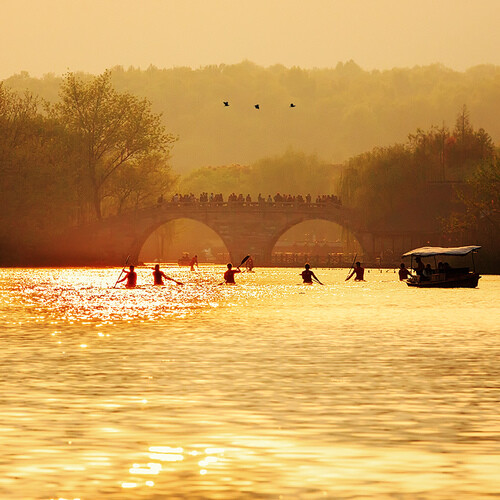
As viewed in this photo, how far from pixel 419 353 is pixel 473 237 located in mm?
73963

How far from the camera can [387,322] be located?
33.2m

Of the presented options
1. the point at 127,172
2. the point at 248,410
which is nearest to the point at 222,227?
the point at 127,172

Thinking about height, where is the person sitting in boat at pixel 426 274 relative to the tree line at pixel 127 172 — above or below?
below

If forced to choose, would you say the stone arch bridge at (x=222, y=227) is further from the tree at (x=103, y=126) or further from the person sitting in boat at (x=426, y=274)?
the person sitting in boat at (x=426, y=274)

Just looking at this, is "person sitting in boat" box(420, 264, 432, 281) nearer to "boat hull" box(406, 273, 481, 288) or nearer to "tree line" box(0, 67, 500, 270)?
"boat hull" box(406, 273, 481, 288)

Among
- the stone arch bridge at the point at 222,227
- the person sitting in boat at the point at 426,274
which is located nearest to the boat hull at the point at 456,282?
the person sitting in boat at the point at 426,274

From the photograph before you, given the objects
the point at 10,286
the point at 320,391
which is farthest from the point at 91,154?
the point at 320,391

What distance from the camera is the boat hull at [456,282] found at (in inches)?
2442

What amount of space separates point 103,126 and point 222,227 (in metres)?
25.1

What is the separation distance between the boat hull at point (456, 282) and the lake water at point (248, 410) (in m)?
30.3

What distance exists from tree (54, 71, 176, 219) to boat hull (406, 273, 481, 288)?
161 feet

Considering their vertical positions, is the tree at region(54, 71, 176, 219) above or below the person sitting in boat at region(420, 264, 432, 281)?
above

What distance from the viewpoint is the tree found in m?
107

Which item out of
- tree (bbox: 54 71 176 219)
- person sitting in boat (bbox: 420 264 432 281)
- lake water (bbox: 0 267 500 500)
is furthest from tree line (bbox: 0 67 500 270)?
lake water (bbox: 0 267 500 500)
